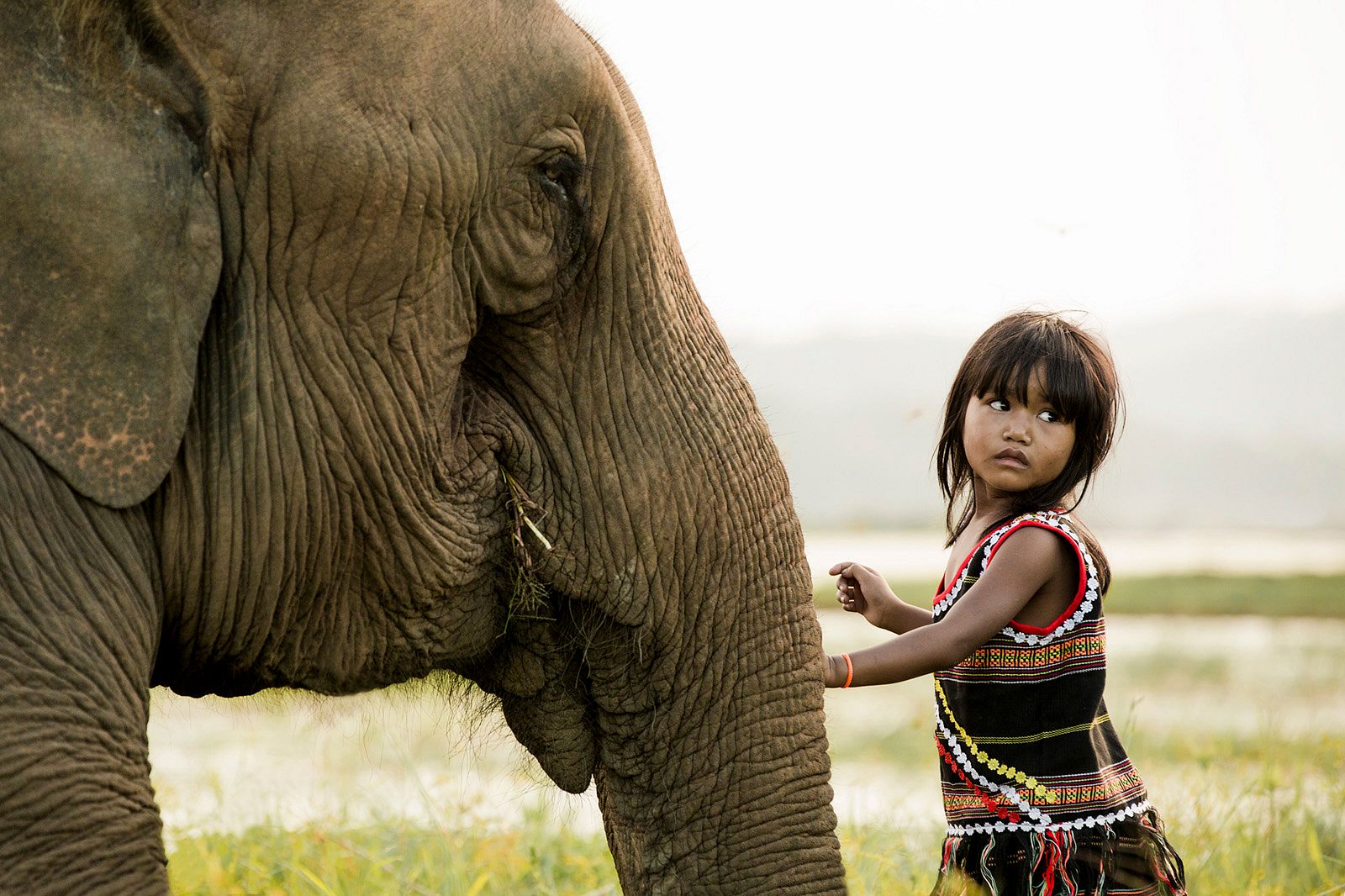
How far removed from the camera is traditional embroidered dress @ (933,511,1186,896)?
281cm

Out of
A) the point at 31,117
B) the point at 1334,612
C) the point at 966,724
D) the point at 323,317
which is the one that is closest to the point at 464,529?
the point at 323,317

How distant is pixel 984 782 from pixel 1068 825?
0.17 meters

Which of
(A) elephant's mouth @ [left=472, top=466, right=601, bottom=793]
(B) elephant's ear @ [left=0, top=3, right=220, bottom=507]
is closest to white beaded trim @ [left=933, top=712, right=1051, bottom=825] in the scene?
(A) elephant's mouth @ [left=472, top=466, right=601, bottom=793]

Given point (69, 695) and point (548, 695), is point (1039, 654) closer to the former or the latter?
point (548, 695)

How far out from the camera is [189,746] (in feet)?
23.8

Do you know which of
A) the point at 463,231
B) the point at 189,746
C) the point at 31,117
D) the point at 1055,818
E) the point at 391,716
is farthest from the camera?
the point at 189,746

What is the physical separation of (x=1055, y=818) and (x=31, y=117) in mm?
2087

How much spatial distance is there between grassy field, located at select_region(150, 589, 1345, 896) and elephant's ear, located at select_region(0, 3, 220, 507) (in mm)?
770

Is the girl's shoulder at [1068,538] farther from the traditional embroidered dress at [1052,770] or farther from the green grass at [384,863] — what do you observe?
the green grass at [384,863]

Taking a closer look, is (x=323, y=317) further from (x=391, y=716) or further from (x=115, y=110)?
(x=391, y=716)

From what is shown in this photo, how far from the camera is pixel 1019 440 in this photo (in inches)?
113

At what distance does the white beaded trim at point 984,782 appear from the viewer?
9.30 feet

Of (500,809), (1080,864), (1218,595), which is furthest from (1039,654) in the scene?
(1218,595)

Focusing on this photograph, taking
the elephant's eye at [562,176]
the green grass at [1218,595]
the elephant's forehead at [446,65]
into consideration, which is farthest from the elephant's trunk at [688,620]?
the green grass at [1218,595]
